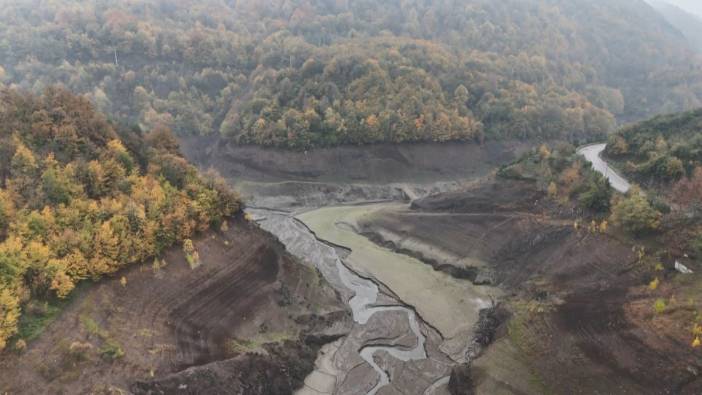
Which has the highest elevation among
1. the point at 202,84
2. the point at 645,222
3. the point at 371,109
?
the point at 645,222

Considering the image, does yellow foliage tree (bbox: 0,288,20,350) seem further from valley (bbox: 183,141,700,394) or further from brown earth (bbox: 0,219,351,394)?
valley (bbox: 183,141,700,394)

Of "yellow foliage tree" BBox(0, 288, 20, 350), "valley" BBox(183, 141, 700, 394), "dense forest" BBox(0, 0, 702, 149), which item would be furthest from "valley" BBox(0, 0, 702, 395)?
"dense forest" BBox(0, 0, 702, 149)

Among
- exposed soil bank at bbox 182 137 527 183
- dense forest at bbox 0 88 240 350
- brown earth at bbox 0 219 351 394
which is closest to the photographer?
brown earth at bbox 0 219 351 394

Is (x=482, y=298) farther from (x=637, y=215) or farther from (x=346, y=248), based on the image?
(x=346, y=248)

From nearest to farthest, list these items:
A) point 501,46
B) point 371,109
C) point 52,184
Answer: point 52,184 < point 371,109 < point 501,46

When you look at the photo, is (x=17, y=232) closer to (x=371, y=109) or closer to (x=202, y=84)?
(x=371, y=109)

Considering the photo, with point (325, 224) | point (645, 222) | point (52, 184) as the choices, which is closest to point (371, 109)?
point (325, 224)
